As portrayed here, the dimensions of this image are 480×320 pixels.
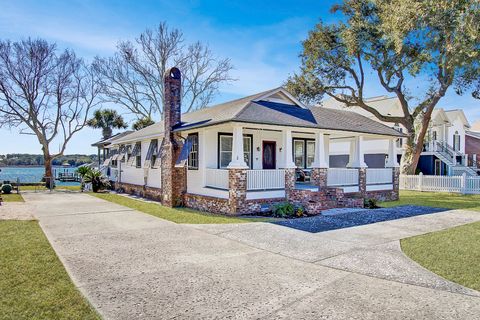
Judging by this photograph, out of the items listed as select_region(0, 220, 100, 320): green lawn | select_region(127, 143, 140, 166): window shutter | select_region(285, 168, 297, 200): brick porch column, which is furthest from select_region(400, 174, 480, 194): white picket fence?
select_region(0, 220, 100, 320): green lawn

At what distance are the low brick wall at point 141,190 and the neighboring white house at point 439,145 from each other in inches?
736

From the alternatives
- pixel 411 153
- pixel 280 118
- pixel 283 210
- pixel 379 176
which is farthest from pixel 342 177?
pixel 411 153

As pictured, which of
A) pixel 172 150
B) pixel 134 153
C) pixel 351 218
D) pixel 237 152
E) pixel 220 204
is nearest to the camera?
pixel 351 218

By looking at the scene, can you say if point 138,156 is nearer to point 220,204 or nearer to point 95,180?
point 95,180

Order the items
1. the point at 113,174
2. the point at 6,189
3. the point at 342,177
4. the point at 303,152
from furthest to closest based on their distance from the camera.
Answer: the point at 113,174
the point at 6,189
the point at 303,152
the point at 342,177

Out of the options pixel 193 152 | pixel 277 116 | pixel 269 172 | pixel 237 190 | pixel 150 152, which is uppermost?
pixel 277 116

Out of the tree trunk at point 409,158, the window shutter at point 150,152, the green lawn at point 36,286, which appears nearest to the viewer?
the green lawn at point 36,286

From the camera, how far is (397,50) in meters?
18.7

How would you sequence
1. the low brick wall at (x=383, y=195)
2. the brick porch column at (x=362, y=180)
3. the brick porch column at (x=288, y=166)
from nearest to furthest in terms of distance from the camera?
1. the brick porch column at (x=288, y=166)
2. the brick porch column at (x=362, y=180)
3. the low brick wall at (x=383, y=195)

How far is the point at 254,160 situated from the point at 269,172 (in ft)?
8.78

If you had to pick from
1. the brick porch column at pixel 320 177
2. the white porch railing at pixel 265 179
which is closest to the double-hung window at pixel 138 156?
the white porch railing at pixel 265 179

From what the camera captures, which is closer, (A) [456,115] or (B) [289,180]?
(B) [289,180]

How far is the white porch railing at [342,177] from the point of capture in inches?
565

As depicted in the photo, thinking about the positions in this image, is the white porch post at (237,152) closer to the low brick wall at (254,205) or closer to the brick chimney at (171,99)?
the low brick wall at (254,205)
